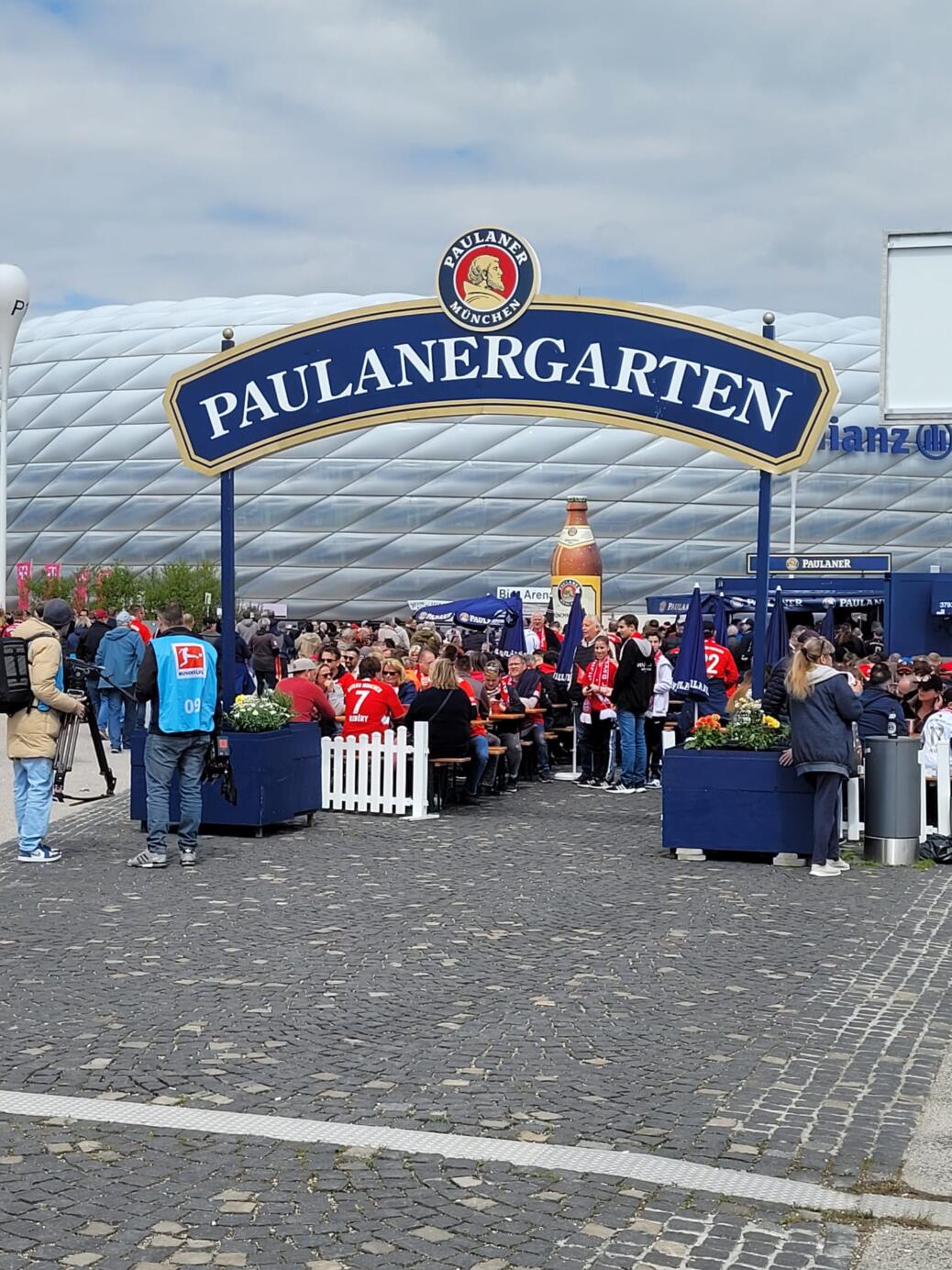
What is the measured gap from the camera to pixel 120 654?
1903 cm

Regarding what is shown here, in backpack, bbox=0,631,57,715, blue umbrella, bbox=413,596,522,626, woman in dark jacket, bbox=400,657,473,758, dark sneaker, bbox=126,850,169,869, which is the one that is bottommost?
dark sneaker, bbox=126,850,169,869

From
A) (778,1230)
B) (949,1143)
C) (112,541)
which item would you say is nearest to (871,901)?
(949,1143)

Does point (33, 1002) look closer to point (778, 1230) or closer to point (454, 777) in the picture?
point (778, 1230)

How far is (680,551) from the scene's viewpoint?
6456cm

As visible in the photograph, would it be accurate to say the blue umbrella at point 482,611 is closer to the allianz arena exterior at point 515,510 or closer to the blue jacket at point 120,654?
the blue jacket at point 120,654

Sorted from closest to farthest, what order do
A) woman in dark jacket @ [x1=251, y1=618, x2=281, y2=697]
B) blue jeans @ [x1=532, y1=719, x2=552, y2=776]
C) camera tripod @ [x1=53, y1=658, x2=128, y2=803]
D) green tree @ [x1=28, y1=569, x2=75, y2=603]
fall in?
camera tripod @ [x1=53, y1=658, x2=128, y2=803] < blue jeans @ [x1=532, y1=719, x2=552, y2=776] < woman in dark jacket @ [x1=251, y1=618, x2=281, y2=697] < green tree @ [x1=28, y1=569, x2=75, y2=603]

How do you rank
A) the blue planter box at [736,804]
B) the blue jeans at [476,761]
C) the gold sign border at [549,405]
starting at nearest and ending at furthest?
the blue planter box at [736,804]
the gold sign border at [549,405]
the blue jeans at [476,761]

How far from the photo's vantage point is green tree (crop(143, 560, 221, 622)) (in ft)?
184

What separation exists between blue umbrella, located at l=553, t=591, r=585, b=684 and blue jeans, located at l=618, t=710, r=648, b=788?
192 centimetres

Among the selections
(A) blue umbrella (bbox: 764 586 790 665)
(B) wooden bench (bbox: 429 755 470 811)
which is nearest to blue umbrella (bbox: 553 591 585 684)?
(A) blue umbrella (bbox: 764 586 790 665)

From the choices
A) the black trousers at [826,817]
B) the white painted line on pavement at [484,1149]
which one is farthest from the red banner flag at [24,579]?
the white painted line on pavement at [484,1149]

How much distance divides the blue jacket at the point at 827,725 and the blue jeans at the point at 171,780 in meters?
4.16

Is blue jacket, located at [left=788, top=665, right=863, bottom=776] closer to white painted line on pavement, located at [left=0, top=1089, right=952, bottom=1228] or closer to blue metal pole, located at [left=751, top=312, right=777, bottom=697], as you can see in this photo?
blue metal pole, located at [left=751, top=312, right=777, bottom=697]

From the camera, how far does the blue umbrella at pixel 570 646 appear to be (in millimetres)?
17969
